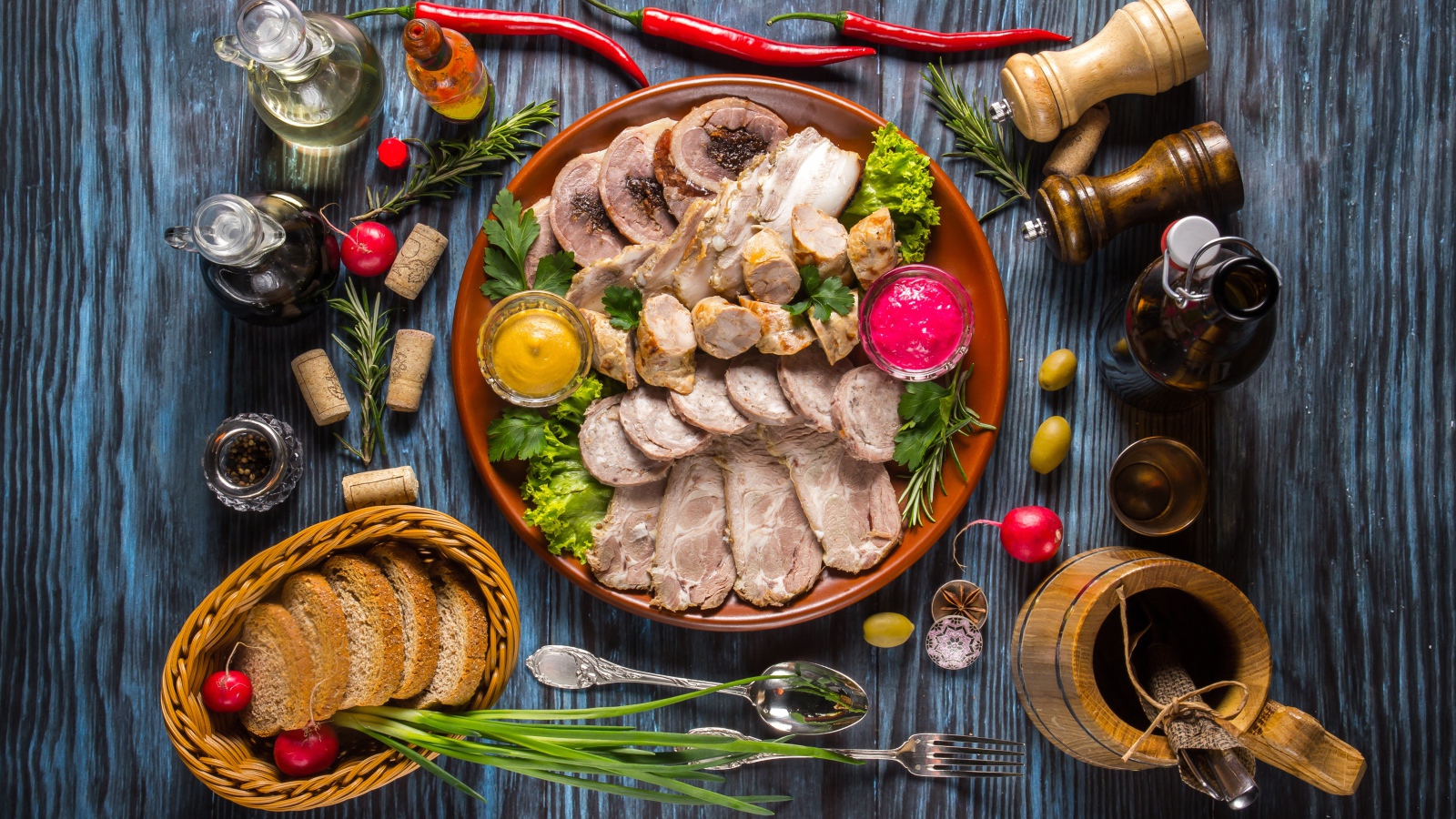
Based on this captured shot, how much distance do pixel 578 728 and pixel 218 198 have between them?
77.6 inches

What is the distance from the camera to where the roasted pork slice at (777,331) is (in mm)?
2762

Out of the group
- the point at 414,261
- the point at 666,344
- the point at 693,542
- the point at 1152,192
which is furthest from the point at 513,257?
the point at 1152,192

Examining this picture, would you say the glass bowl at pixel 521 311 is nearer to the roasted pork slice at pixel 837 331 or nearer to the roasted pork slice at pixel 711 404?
the roasted pork slice at pixel 711 404

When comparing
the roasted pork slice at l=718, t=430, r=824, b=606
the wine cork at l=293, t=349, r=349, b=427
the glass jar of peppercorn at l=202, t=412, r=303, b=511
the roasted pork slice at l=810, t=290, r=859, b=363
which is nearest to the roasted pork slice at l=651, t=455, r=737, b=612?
the roasted pork slice at l=718, t=430, r=824, b=606

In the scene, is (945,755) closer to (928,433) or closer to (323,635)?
(928,433)

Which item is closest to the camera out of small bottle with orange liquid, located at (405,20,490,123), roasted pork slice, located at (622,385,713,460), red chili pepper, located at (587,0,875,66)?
small bottle with orange liquid, located at (405,20,490,123)

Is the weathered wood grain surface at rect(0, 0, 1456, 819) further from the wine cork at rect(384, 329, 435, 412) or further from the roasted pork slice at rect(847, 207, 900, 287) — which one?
the roasted pork slice at rect(847, 207, 900, 287)

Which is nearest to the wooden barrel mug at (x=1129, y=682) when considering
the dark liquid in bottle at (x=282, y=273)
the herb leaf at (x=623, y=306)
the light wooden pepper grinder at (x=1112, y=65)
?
the light wooden pepper grinder at (x=1112, y=65)

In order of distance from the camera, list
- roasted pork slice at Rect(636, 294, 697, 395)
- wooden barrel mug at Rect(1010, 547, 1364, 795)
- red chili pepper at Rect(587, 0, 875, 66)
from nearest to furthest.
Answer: wooden barrel mug at Rect(1010, 547, 1364, 795) → roasted pork slice at Rect(636, 294, 697, 395) → red chili pepper at Rect(587, 0, 875, 66)

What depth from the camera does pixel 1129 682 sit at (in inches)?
110

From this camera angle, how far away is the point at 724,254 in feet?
9.20

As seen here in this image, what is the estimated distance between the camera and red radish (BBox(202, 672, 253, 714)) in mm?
2645

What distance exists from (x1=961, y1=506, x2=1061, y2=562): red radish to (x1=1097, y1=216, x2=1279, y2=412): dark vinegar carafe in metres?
0.59

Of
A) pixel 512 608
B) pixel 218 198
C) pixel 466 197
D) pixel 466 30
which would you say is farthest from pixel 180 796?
pixel 466 30
